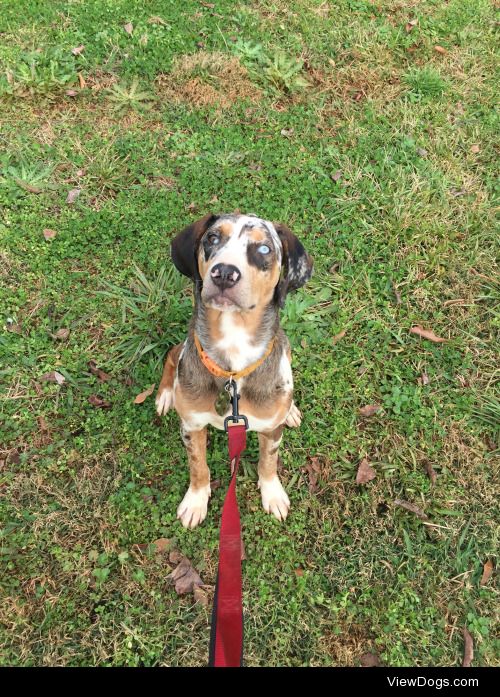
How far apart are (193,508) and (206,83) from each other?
485 centimetres

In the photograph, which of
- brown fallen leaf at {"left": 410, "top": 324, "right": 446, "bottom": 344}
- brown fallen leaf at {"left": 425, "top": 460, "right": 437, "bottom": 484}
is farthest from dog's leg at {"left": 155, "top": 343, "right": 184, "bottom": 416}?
brown fallen leaf at {"left": 410, "top": 324, "right": 446, "bottom": 344}

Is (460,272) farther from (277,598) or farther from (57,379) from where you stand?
(57,379)

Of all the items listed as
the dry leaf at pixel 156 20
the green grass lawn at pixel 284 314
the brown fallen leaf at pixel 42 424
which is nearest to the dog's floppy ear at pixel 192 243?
the green grass lawn at pixel 284 314

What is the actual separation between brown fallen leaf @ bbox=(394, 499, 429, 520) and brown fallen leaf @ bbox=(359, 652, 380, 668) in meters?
1.05

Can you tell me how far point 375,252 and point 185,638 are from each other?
3.84 m

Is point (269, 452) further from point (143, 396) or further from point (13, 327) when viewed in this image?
point (13, 327)

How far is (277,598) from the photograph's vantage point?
362 cm

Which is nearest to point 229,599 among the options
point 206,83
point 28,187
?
point 28,187

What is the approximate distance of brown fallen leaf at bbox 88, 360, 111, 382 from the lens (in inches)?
174

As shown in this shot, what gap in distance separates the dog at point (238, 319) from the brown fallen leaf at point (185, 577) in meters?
0.91

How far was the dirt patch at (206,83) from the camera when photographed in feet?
19.3

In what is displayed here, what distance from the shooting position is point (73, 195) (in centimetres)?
527

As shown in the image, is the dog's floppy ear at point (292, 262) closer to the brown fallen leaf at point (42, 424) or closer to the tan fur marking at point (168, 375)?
the tan fur marking at point (168, 375)
